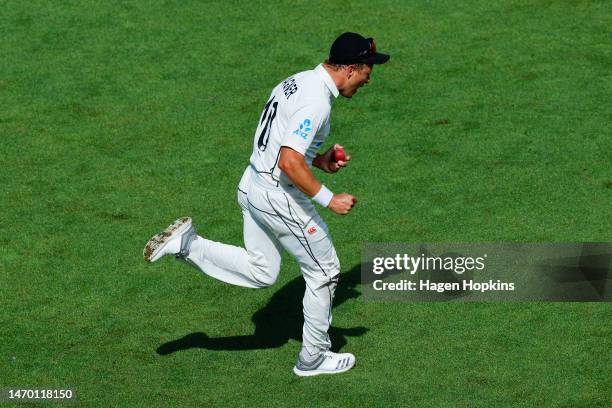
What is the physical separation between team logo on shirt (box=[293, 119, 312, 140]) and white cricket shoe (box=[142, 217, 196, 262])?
1.47m

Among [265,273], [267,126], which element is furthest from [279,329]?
[267,126]

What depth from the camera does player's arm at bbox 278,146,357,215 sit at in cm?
833

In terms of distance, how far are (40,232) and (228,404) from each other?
3.43 m

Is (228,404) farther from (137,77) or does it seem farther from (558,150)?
(137,77)

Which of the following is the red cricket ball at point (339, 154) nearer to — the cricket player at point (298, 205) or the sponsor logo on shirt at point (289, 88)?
the cricket player at point (298, 205)

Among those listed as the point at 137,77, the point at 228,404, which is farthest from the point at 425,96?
the point at 228,404

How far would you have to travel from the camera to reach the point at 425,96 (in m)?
13.3

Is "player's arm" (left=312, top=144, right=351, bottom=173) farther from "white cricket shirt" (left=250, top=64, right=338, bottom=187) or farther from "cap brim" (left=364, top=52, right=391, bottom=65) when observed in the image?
"cap brim" (left=364, top=52, right=391, bottom=65)

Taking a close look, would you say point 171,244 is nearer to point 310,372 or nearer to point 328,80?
point 310,372

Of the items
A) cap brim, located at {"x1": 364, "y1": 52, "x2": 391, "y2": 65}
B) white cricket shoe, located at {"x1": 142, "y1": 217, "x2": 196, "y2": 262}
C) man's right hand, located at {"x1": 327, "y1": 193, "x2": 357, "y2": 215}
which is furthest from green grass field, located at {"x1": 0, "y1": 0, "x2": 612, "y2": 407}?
cap brim, located at {"x1": 364, "y1": 52, "x2": 391, "y2": 65}

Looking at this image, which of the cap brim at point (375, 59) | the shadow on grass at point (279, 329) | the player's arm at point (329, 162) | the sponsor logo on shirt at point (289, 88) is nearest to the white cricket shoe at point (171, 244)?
the shadow on grass at point (279, 329)

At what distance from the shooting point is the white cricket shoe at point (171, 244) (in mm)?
9211

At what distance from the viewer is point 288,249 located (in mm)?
8945

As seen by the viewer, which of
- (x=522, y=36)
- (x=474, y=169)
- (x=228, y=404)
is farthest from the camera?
(x=522, y=36)
